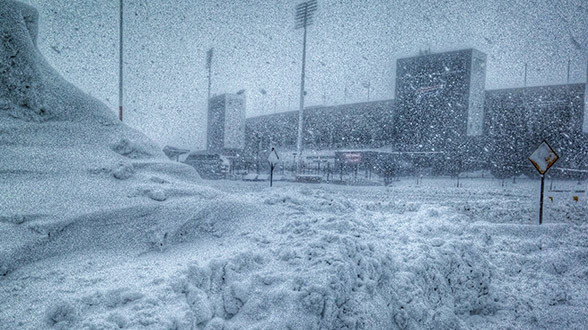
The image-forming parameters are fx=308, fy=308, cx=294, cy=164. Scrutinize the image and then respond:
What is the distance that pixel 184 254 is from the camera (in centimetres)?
271

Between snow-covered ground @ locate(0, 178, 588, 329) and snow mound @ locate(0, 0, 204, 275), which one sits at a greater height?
snow mound @ locate(0, 0, 204, 275)

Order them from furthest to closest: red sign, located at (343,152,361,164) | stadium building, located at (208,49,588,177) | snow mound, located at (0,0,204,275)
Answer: red sign, located at (343,152,361,164)
stadium building, located at (208,49,588,177)
snow mound, located at (0,0,204,275)

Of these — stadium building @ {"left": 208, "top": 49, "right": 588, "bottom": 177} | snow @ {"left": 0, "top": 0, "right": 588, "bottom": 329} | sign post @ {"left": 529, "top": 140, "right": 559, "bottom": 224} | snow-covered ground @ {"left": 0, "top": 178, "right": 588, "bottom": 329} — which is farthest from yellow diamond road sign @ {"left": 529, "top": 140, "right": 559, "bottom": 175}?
stadium building @ {"left": 208, "top": 49, "right": 588, "bottom": 177}

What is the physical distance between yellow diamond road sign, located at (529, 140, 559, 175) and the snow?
3.82 m

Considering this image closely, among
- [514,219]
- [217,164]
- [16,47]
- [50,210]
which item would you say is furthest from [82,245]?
[217,164]

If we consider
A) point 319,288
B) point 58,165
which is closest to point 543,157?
point 319,288

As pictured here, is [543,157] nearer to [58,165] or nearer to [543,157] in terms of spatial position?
[543,157]

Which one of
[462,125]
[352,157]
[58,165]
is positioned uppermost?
[462,125]

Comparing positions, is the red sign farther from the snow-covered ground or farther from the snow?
the snow-covered ground

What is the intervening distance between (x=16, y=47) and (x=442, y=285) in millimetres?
5585

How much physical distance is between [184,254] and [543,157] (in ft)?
29.7

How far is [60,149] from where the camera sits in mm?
3449

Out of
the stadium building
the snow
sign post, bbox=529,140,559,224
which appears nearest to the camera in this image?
the snow

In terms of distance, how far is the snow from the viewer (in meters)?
2.04
